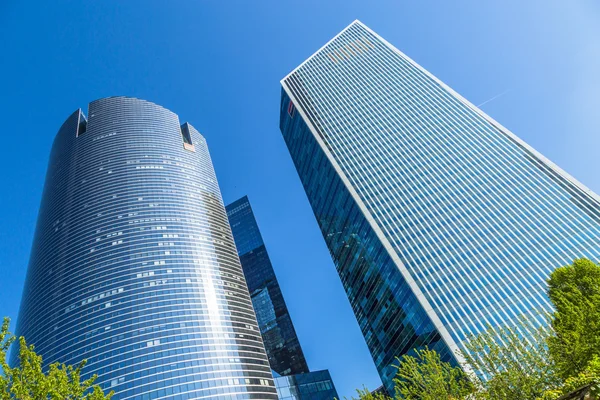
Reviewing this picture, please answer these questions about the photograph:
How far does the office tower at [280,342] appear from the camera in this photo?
112688 mm

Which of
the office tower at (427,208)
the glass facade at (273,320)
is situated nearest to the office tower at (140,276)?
the office tower at (427,208)

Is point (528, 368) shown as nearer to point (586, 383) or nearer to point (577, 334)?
point (577, 334)

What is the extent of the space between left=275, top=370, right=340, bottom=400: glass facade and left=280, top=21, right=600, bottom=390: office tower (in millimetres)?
24021

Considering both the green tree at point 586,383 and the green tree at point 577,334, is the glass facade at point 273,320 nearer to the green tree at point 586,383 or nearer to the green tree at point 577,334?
the green tree at point 577,334

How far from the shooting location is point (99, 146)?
157 m

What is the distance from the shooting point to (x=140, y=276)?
112 meters

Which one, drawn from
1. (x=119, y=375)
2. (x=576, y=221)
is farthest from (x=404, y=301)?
(x=119, y=375)

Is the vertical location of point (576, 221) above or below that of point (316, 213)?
below

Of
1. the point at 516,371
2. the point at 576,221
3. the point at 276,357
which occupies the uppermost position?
the point at 276,357

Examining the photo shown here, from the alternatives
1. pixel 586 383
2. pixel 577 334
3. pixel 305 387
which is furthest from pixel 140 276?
pixel 586 383

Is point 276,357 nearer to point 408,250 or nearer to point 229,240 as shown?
point 229,240

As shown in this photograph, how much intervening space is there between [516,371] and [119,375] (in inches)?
3740

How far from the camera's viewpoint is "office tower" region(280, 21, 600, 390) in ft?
253

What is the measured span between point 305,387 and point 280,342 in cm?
5204
